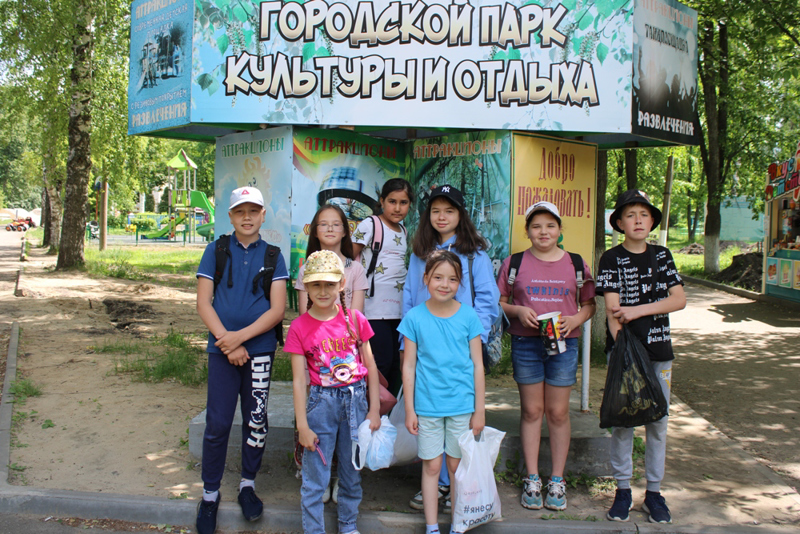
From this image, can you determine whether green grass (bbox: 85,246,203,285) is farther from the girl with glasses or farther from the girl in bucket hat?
the girl in bucket hat

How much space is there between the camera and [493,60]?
4.85 m

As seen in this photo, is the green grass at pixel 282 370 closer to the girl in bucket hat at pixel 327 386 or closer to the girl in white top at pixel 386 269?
the girl in white top at pixel 386 269

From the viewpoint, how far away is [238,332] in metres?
3.67

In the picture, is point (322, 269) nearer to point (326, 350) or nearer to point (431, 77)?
point (326, 350)

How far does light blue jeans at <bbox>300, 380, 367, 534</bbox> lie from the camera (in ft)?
11.5

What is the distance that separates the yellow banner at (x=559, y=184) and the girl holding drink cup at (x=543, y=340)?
0.96m

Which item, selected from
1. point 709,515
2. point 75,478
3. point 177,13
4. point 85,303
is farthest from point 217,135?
point 85,303

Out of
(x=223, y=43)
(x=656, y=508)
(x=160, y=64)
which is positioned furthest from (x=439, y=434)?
(x=160, y=64)

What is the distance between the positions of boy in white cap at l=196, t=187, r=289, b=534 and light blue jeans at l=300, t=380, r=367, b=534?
444mm

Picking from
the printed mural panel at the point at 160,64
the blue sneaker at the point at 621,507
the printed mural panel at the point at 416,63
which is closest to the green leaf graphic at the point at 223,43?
the printed mural panel at the point at 416,63

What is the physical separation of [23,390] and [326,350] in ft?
13.6

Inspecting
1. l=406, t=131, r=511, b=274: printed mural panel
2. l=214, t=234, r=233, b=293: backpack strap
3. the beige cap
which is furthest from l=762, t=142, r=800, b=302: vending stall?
l=214, t=234, r=233, b=293: backpack strap

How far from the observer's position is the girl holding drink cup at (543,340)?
3967 mm

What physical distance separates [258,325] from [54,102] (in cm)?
1455
